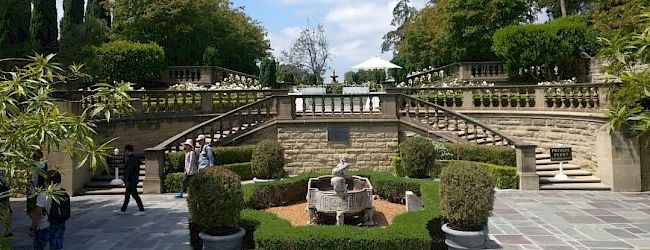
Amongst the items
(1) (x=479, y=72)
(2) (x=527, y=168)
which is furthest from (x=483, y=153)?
(1) (x=479, y=72)

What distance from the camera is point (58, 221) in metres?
8.33

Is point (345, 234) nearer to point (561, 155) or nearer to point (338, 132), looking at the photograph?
point (561, 155)

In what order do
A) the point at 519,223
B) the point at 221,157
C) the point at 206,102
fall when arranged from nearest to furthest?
the point at 519,223 → the point at 221,157 → the point at 206,102

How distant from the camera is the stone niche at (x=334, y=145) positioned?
17656 mm

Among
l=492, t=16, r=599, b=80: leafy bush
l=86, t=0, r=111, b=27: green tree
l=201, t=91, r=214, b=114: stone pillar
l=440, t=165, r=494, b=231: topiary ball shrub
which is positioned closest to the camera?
l=440, t=165, r=494, b=231: topiary ball shrub

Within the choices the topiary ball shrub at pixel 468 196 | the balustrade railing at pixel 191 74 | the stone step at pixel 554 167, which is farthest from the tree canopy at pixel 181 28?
the topiary ball shrub at pixel 468 196

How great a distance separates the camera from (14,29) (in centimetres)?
1451

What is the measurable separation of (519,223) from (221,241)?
6.26 metres

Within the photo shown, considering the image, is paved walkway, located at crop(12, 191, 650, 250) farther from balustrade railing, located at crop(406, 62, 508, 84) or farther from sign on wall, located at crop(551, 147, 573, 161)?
balustrade railing, located at crop(406, 62, 508, 84)

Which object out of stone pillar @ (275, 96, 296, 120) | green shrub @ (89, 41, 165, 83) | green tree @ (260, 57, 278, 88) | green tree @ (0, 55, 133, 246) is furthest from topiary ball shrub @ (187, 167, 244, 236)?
green shrub @ (89, 41, 165, 83)

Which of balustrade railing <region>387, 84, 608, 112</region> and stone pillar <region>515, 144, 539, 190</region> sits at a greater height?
balustrade railing <region>387, 84, 608, 112</region>

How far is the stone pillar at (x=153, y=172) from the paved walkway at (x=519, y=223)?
0.93 m

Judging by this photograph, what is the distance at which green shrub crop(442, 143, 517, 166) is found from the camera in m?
14.9

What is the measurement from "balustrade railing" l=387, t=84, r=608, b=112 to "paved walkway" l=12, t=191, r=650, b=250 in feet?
12.0
